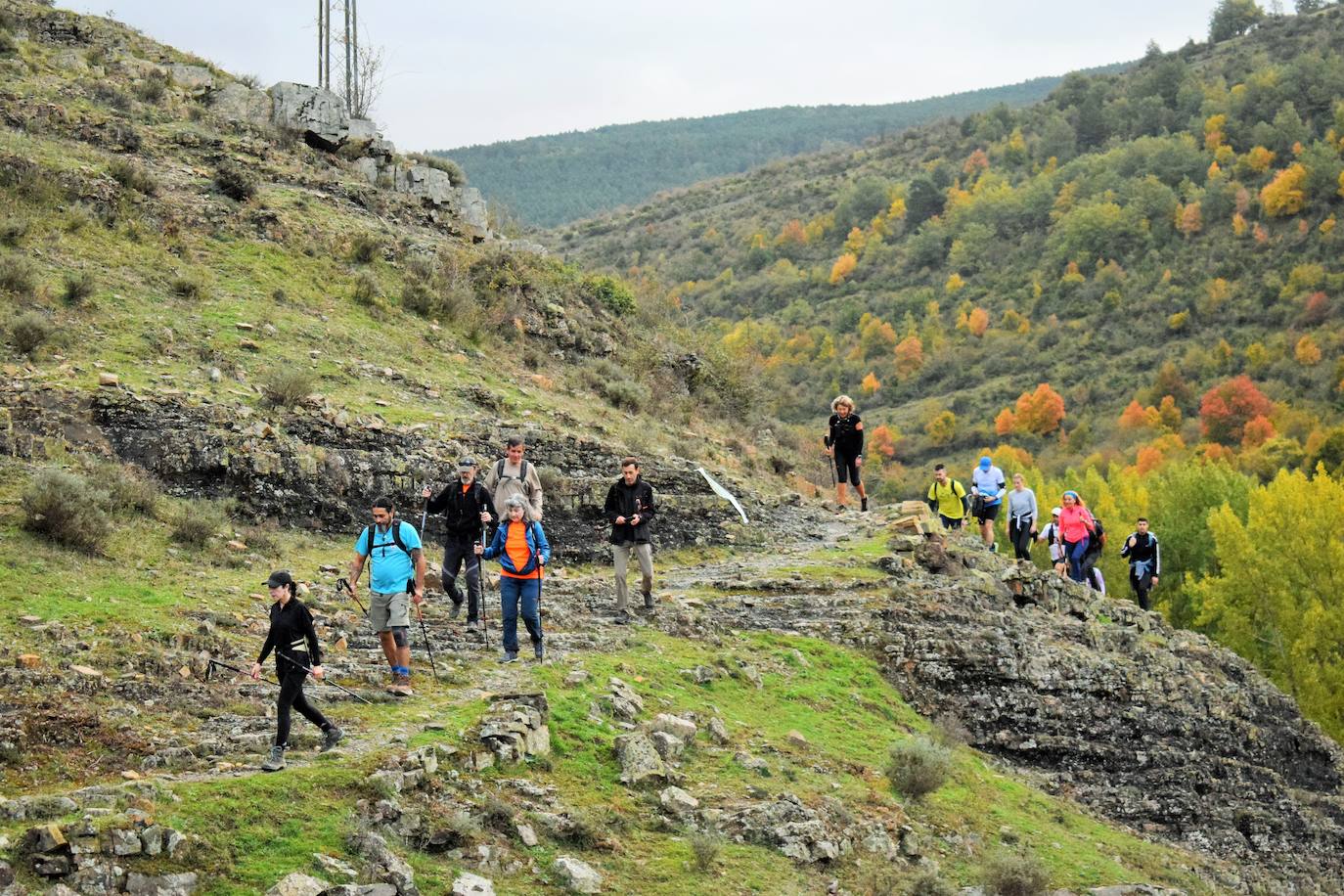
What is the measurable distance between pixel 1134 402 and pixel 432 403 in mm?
73244

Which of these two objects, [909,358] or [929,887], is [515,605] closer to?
[929,887]

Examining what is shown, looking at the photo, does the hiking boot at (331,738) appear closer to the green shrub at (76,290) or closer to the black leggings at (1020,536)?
the green shrub at (76,290)

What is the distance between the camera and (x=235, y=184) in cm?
2328

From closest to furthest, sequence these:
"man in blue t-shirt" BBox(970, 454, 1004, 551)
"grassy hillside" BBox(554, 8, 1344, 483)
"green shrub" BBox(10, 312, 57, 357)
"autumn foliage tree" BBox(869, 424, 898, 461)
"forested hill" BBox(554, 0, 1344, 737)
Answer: "green shrub" BBox(10, 312, 57, 357) < "man in blue t-shirt" BBox(970, 454, 1004, 551) < "forested hill" BBox(554, 0, 1344, 737) < "grassy hillside" BBox(554, 8, 1344, 483) < "autumn foliage tree" BBox(869, 424, 898, 461)

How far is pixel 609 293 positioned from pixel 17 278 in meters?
16.1

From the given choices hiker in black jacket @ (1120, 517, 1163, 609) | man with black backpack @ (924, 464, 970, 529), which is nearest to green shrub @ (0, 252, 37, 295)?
man with black backpack @ (924, 464, 970, 529)

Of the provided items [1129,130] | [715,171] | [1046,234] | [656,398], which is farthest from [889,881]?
[715,171]

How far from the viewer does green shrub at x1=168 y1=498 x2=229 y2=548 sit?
13469mm

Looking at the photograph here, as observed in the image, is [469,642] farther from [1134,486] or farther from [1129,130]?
[1129,130]

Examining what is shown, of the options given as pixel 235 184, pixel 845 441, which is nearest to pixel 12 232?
pixel 235 184

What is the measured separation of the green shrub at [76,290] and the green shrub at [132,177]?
4398mm

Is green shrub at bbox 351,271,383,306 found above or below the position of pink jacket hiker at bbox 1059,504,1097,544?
above

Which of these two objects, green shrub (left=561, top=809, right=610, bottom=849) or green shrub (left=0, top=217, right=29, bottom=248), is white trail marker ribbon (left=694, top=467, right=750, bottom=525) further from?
green shrub (left=561, top=809, right=610, bottom=849)

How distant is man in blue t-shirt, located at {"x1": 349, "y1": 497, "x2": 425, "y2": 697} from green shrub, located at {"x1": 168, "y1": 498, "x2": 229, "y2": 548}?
3719 millimetres
